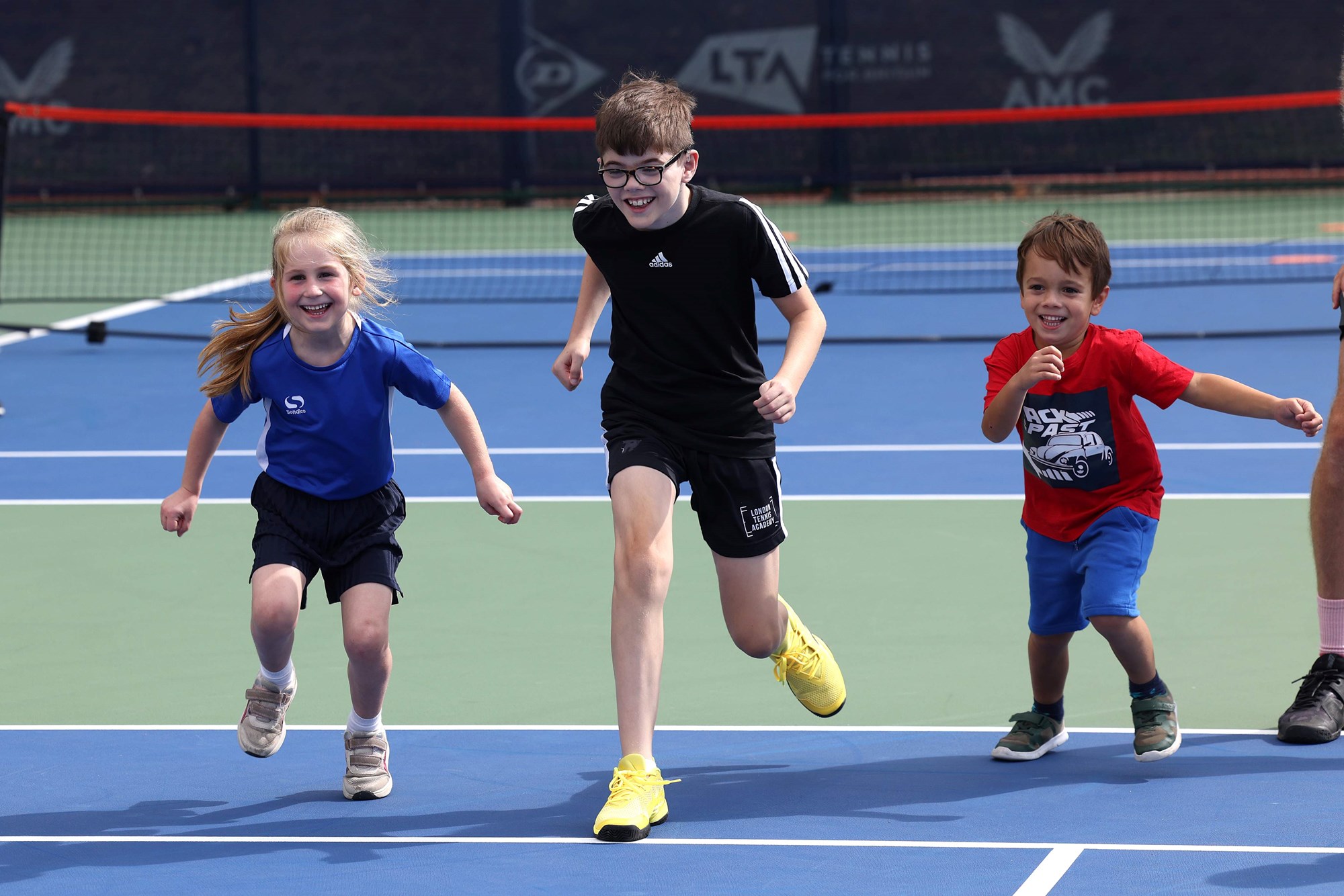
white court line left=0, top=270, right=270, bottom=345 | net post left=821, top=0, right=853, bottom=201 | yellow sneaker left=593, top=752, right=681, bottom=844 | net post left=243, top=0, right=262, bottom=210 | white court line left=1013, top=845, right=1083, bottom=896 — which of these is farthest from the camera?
net post left=243, top=0, right=262, bottom=210

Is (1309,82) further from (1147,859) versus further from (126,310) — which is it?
(1147,859)

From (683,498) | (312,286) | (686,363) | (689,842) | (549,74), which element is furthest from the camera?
(549,74)

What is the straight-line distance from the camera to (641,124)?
13.5ft

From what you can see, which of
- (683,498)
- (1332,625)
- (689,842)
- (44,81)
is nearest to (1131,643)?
(1332,625)

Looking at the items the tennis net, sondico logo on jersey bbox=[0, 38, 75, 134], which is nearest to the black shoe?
the tennis net

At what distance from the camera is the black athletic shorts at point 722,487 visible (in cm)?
435

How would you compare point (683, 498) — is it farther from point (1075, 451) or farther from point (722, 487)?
point (1075, 451)

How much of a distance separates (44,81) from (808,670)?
21.5 meters

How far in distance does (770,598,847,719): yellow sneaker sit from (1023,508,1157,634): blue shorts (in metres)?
0.53

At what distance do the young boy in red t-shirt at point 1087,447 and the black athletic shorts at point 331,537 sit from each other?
4.76 feet

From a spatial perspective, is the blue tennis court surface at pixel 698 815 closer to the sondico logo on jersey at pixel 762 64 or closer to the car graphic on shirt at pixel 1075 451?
the car graphic on shirt at pixel 1075 451

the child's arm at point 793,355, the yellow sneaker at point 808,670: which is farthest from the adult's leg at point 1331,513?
the child's arm at point 793,355

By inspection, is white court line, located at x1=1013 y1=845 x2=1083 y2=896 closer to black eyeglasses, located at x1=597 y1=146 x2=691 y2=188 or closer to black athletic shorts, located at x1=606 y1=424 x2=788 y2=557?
black athletic shorts, located at x1=606 y1=424 x2=788 y2=557

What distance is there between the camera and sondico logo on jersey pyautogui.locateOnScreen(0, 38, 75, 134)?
23.4m
